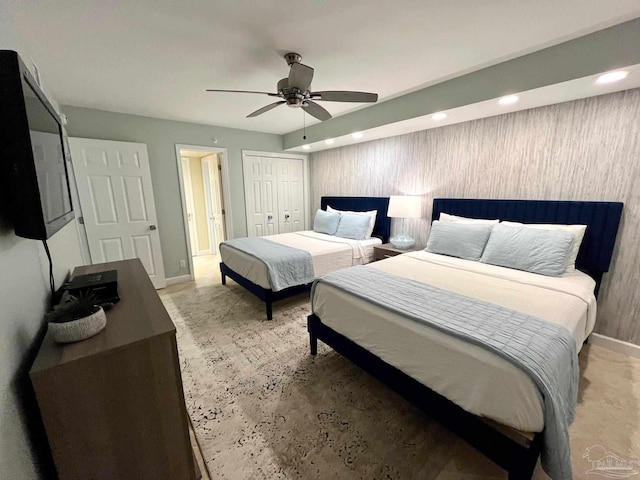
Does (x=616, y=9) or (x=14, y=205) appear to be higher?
(x=616, y=9)

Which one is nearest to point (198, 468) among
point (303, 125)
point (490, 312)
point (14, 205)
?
point (14, 205)

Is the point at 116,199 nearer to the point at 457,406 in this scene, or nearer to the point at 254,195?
the point at 254,195

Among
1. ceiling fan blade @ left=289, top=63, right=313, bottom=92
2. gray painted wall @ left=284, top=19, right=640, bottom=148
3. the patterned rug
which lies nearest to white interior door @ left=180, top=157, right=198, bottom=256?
the patterned rug

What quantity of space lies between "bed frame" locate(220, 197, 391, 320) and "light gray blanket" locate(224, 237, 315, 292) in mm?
103

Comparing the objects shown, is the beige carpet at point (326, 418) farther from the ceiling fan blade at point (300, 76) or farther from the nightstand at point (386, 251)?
the ceiling fan blade at point (300, 76)

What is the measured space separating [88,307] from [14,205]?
418 millimetres

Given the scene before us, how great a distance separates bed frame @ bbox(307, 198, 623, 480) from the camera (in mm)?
1146

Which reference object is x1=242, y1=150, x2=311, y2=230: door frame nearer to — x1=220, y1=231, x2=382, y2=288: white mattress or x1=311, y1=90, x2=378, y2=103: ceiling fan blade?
x1=220, y1=231, x2=382, y2=288: white mattress

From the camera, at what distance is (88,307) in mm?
987

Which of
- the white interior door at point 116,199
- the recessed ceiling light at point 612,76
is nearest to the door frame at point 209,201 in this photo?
the white interior door at point 116,199

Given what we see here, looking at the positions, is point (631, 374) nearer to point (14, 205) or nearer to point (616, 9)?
point (616, 9)

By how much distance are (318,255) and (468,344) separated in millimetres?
2084

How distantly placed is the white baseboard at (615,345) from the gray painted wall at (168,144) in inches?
185

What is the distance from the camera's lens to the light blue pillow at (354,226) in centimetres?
388
